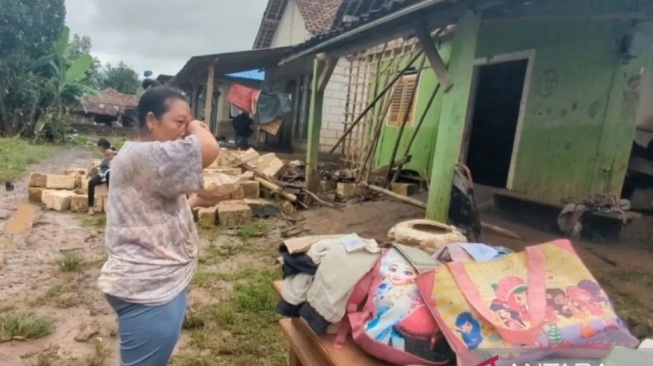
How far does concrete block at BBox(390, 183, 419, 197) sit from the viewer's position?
748 centimetres

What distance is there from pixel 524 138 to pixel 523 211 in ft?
3.28

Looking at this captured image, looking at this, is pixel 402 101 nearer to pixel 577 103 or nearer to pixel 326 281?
pixel 577 103

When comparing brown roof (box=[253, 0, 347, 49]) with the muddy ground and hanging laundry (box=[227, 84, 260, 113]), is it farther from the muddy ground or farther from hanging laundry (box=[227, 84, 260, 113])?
the muddy ground

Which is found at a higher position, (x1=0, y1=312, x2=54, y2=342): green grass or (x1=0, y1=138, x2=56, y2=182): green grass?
(x1=0, y1=312, x2=54, y2=342): green grass

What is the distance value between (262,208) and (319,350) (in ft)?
16.6

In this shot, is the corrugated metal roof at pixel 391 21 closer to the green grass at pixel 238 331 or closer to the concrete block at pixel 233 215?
the concrete block at pixel 233 215

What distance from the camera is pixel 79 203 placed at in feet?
21.6

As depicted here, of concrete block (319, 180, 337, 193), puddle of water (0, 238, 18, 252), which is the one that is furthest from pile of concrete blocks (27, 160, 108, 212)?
concrete block (319, 180, 337, 193)

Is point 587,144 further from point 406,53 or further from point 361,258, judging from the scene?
point 361,258

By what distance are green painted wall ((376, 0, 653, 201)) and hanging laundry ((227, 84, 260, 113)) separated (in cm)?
734

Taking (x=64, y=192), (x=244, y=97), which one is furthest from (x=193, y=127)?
(x=244, y=97)

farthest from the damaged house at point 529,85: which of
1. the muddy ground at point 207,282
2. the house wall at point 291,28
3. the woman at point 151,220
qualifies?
the house wall at point 291,28

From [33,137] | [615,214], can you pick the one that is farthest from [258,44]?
[615,214]

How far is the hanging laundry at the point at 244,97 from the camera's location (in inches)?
481
